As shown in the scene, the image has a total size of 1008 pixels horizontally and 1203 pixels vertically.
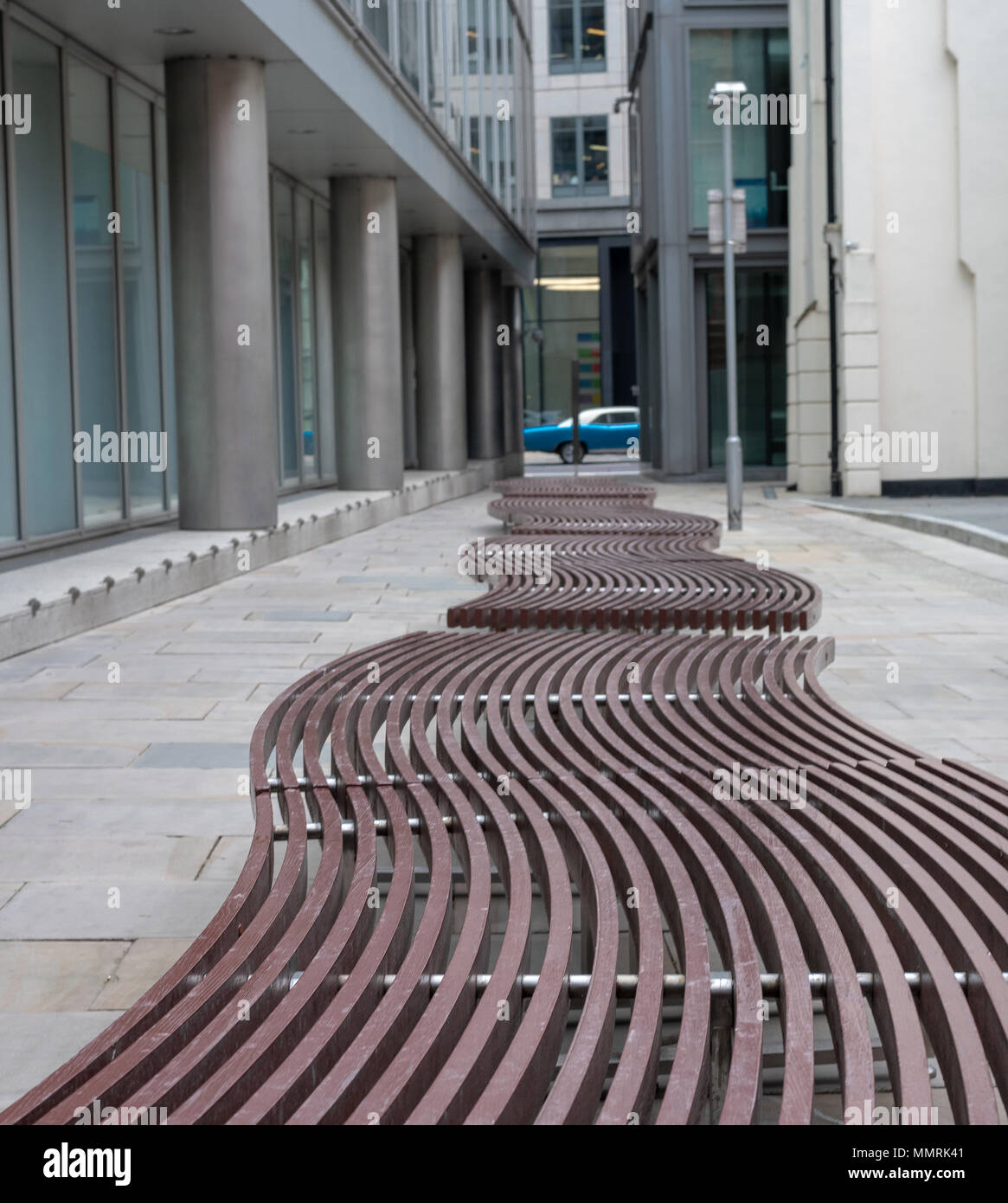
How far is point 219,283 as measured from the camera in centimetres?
1334

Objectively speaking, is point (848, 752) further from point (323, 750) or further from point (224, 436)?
point (224, 436)

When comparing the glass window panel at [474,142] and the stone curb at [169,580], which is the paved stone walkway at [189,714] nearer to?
the stone curb at [169,580]

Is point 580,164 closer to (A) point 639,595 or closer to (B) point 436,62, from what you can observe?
(B) point 436,62

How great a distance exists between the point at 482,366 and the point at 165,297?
1871 cm

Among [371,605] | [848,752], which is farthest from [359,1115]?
[371,605]

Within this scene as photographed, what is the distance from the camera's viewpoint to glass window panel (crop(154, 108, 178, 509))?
1532 centimetres

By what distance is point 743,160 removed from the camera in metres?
28.5

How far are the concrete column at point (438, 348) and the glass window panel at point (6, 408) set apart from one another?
16126mm

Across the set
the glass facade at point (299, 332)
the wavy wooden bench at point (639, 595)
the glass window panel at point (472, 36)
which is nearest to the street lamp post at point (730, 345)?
the glass facade at point (299, 332)

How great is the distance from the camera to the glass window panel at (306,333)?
21.8 metres

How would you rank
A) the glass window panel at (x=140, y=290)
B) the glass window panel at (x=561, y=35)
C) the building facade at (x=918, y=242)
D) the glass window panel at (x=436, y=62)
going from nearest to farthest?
the glass window panel at (x=140, y=290) < the building facade at (x=918, y=242) < the glass window panel at (x=436, y=62) < the glass window panel at (x=561, y=35)

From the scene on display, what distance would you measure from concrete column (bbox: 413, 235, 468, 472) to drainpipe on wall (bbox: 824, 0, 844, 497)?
724cm

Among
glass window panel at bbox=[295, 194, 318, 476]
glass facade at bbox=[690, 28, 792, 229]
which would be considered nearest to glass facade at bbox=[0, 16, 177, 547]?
glass window panel at bbox=[295, 194, 318, 476]

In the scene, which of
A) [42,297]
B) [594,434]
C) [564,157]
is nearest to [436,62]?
[42,297]
